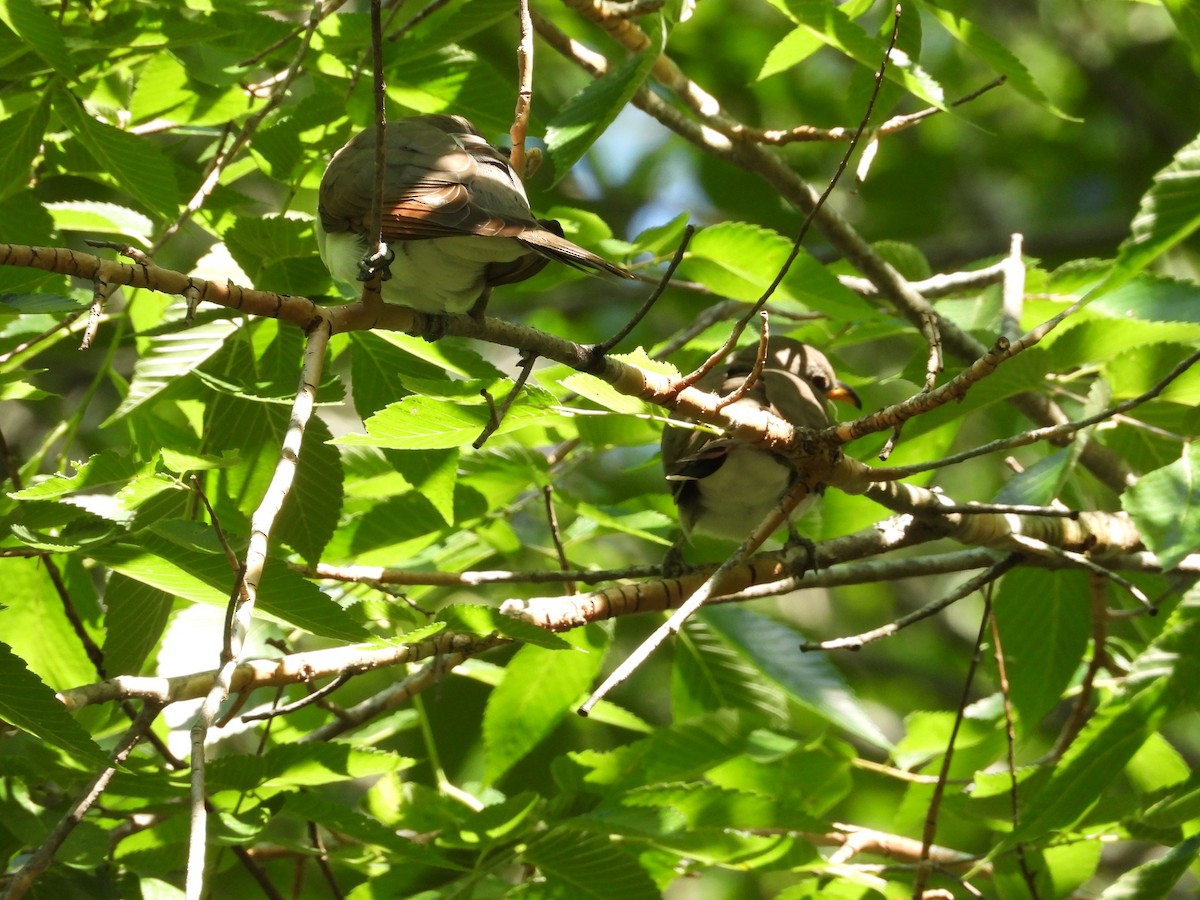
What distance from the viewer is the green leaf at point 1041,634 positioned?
3783 mm

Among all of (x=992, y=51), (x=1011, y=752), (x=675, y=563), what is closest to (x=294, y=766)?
(x=675, y=563)

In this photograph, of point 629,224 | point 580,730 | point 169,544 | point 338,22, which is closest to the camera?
point 169,544

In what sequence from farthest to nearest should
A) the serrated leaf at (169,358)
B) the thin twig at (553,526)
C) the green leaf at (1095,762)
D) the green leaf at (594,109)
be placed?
1. the thin twig at (553,526)
2. the serrated leaf at (169,358)
3. the green leaf at (594,109)
4. the green leaf at (1095,762)

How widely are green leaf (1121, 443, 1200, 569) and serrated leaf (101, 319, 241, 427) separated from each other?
2.35 m

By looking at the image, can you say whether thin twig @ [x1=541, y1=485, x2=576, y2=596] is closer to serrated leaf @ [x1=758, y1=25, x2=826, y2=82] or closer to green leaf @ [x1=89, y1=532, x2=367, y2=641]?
green leaf @ [x1=89, y1=532, x2=367, y2=641]

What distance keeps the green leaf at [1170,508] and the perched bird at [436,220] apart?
1.39 meters

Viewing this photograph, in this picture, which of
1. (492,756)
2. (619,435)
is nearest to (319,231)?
(619,435)

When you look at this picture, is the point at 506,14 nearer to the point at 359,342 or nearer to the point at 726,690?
the point at 359,342

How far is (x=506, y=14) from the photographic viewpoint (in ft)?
11.3

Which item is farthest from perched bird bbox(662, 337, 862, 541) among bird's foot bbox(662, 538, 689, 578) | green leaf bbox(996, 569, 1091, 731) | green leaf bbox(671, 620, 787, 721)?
green leaf bbox(996, 569, 1091, 731)

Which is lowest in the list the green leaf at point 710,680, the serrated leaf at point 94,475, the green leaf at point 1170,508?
the green leaf at point 710,680

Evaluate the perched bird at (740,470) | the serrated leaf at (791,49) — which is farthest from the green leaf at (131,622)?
the serrated leaf at (791,49)

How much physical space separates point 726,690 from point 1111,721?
5.11 ft

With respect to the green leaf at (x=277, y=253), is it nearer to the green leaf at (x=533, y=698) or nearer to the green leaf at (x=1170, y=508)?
the green leaf at (x=533, y=698)
